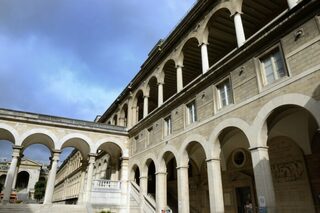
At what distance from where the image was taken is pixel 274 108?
9242 mm

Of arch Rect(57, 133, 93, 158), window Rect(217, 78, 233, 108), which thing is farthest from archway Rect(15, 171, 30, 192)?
window Rect(217, 78, 233, 108)

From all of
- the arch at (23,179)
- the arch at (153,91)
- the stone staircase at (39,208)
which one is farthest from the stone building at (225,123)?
the arch at (23,179)

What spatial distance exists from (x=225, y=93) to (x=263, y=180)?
15.2ft

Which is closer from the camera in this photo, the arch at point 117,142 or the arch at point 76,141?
the arch at point 76,141

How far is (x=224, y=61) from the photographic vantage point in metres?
12.2

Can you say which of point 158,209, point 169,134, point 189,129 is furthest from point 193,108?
point 158,209

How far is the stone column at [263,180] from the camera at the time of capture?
8820 millimetres

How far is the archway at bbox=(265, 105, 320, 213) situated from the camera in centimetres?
1109

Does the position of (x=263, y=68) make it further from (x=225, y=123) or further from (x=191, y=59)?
(x=191, y=59)

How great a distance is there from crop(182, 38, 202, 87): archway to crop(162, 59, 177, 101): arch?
92 centimetres

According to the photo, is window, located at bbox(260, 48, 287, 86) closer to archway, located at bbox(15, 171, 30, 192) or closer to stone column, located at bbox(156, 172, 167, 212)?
stone column, located at bbox(156, 172, 167, 212)

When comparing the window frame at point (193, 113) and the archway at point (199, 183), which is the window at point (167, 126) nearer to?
the window frame at point (193, 113)

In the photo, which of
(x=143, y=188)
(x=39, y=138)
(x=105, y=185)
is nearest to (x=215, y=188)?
(x=143, y=188)

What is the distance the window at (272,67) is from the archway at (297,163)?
1608 mm
